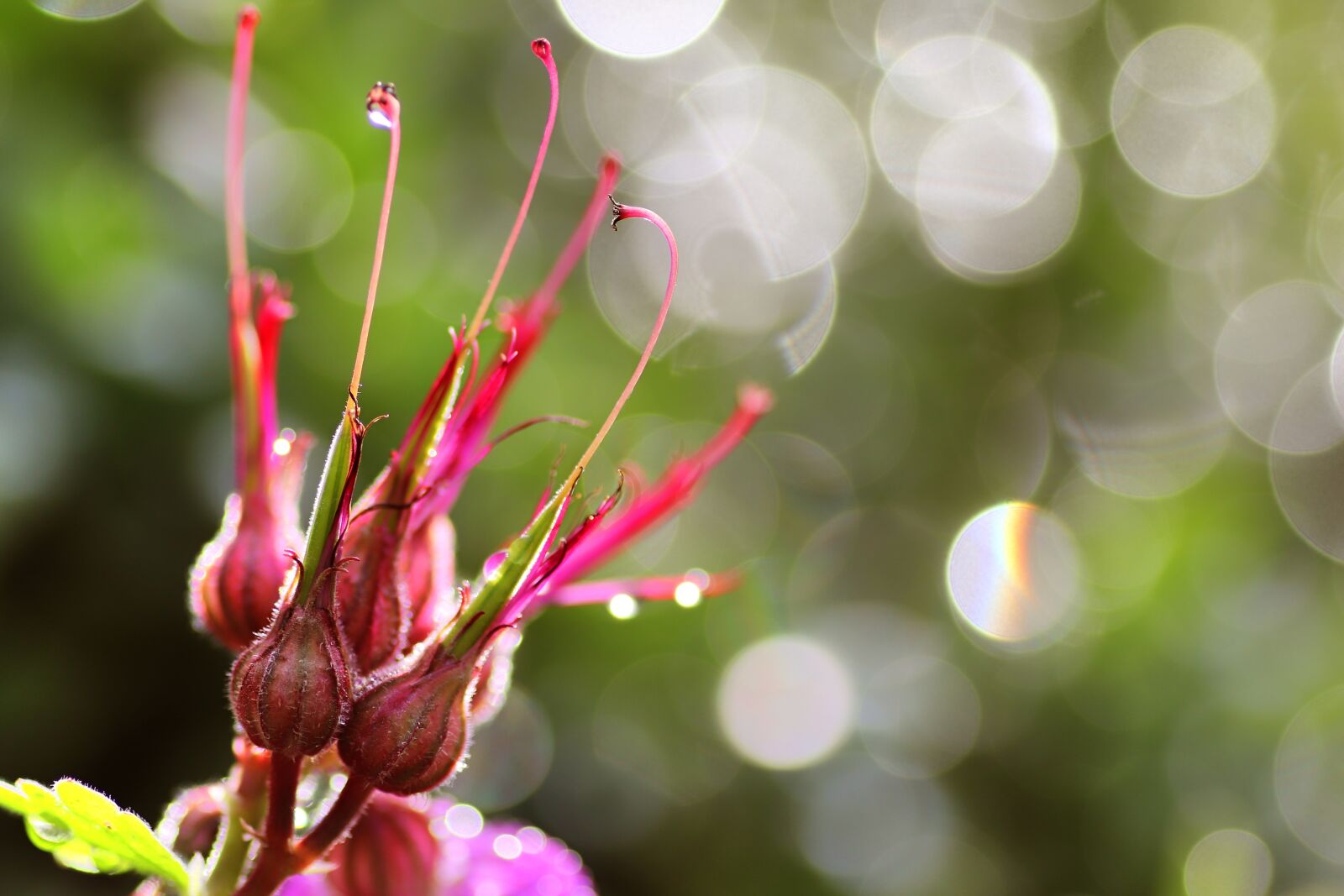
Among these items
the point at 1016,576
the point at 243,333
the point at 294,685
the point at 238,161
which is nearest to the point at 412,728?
the point at 294,685

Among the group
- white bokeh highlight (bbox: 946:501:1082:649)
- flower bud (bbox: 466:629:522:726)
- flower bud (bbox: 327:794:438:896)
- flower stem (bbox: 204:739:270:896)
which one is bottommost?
white bokeh highlight (bbox: 946:501:1082:649)

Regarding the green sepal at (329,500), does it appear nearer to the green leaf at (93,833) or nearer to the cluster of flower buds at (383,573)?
the cluster of flower buds at (383,573)

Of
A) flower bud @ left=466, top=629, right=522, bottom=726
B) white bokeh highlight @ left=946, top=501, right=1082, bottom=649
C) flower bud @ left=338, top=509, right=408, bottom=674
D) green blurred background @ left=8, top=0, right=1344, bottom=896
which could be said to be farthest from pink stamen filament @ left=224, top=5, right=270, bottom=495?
white bokeh highlight @ left=946, top=501, right=1082, bottom=649

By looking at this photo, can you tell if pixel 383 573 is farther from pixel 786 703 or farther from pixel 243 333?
pixel 786 703

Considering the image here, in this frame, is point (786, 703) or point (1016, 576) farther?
point (1016, 576)

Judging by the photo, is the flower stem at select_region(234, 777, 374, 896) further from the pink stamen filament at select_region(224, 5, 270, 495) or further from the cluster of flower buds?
the pink stamen filament at select_region(224, 5, 270, 495)

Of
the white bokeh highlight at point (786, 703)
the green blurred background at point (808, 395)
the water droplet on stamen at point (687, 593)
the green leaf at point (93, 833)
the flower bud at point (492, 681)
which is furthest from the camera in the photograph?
the white bokeh highlight at point (786, 703)

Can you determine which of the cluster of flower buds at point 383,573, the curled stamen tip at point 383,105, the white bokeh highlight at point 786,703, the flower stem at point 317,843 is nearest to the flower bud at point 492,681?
the cluster of flower buds at point 383,573

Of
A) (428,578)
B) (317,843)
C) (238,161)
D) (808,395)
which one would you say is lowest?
(808,395)
